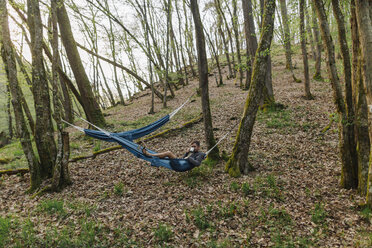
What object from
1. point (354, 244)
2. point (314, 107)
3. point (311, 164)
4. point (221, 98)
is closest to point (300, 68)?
point (221, 98)

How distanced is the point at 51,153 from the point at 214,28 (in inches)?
746

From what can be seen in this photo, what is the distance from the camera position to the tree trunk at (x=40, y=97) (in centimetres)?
399

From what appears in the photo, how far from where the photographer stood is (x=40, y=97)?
4223 mm

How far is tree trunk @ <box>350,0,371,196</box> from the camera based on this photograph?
3258mm

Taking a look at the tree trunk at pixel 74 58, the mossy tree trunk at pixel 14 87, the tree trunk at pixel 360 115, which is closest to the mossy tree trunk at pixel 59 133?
the mossy tree trunk at pixel 14 87

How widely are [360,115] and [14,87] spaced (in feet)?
19.7

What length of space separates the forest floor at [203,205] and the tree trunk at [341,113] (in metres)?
0.30

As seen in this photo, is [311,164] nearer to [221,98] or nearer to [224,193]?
[224,193]

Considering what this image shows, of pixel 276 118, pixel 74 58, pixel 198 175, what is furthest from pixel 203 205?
pixel 74 58

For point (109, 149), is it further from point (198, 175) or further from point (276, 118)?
point (276, 118)

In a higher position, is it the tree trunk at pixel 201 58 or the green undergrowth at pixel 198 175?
the tree trunk at pixel 201 58

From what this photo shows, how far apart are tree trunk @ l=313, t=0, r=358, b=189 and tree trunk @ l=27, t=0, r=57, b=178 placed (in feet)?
16.2

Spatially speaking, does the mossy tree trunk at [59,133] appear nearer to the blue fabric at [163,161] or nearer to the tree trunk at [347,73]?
the blue fabric at [163,161]

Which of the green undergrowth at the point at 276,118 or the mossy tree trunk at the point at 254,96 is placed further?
the green undergrowth at the point at 276,118
